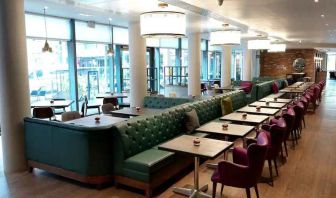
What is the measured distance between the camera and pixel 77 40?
31.4 feet

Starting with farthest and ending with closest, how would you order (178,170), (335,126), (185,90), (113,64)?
1. (185,90)
2. (113,64)
3. (335,126)
4. (178,170)

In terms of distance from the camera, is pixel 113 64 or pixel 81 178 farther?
pixel 113 64

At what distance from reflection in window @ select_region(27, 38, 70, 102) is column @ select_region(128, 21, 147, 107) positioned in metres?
2.45

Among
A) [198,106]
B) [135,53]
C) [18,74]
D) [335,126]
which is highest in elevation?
[135,53]

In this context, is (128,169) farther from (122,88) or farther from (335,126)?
(122,88)

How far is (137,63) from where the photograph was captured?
846cm

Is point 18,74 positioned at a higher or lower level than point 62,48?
lower

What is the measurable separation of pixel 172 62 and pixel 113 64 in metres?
4.25

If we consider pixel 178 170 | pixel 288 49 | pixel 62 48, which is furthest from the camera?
pixel 288 49

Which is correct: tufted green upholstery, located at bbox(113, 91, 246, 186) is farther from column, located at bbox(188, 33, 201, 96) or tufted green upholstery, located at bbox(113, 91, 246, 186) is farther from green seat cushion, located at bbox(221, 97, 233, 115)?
column, located at bbox(188, 33, 201, 96)

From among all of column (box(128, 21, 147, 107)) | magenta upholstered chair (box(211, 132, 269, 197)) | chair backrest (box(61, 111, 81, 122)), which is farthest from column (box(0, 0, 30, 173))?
column (box(128, 21, 147, 107))

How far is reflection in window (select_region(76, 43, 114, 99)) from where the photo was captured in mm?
10117

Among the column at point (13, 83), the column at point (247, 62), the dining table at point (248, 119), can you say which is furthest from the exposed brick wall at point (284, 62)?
the column at point (13, 83)

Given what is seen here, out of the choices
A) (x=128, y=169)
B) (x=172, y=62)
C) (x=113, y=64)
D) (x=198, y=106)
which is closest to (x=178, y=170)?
(x=128, y=169)
